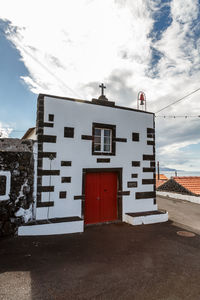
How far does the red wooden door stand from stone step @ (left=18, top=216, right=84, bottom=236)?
1.10m

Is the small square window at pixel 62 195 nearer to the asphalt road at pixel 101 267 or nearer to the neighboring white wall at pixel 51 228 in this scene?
the neighboring white wall at pixel 51 228

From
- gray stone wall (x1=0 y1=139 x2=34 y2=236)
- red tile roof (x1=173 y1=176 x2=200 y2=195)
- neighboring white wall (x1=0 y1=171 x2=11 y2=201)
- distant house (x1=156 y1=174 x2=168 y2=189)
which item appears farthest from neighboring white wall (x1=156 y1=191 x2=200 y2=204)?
neighboring white wall (x1=0 y1=171 x2=11 y2=201)

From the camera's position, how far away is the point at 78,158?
769 centimetres

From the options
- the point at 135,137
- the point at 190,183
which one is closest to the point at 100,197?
the point at 135,137

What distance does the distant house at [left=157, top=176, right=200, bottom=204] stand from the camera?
14.1 metres

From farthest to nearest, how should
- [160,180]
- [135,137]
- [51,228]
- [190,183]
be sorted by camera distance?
[160,180] < [190,183] < [135,137] < [51,228]

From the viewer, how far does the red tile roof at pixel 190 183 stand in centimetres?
1456

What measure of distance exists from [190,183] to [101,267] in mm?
13532

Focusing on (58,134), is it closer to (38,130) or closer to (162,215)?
(38,130)

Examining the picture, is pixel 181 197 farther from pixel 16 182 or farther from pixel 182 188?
pixel 16 182

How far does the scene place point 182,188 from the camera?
15.1 m

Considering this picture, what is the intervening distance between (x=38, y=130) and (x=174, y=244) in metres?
6.11

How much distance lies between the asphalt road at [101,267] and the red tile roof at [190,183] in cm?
893

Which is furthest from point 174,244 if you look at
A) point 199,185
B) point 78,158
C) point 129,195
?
point 199,185
